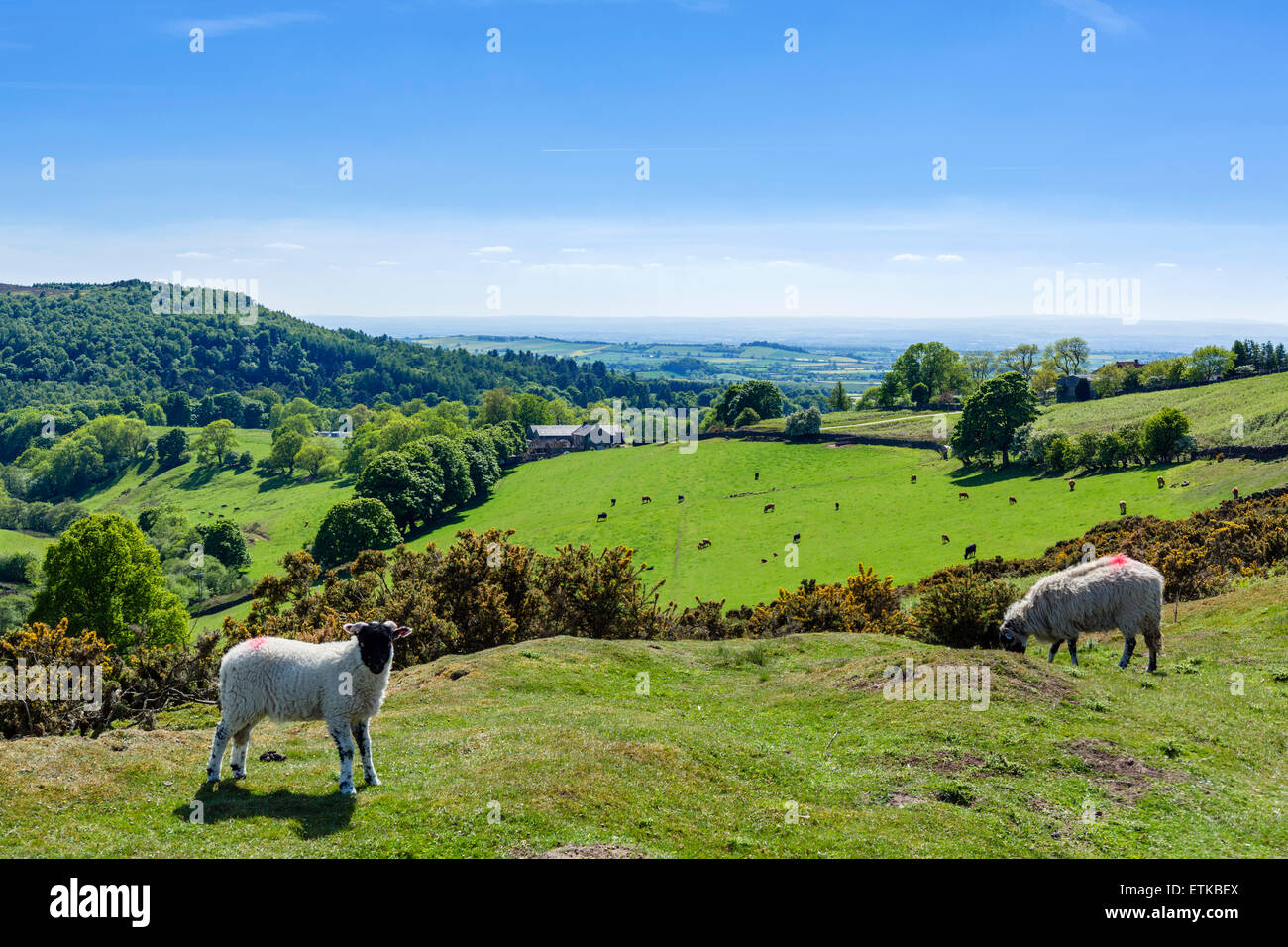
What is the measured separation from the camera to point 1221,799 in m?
14.9

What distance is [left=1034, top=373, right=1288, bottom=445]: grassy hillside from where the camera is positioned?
8381 cm

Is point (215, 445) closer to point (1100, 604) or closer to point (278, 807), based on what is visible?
point (278, 807)

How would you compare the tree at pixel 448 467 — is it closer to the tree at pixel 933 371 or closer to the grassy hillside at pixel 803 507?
the grassy hillside at pixel 803 507

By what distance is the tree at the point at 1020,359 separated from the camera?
584 feet

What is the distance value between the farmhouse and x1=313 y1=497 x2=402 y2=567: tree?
193 feet

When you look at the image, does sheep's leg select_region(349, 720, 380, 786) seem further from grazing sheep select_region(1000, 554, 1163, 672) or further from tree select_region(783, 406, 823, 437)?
tree select_region(783, 406, 823, 437)

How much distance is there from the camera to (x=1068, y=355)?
171 meters

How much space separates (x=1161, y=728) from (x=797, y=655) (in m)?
15.6

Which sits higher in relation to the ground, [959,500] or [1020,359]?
[1020,359]

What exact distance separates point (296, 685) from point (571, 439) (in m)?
152

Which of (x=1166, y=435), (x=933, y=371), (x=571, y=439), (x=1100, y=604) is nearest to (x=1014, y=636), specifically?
(x=1100, y=604)

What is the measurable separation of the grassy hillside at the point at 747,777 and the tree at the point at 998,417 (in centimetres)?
8095
